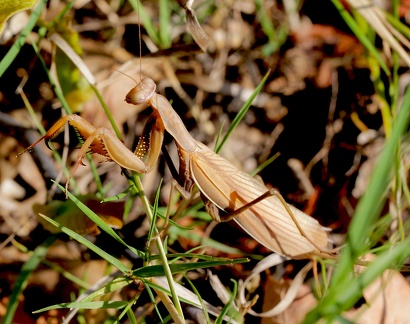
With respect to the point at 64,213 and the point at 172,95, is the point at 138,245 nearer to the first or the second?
the point at 64,213

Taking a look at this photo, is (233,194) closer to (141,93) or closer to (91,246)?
(141,93)

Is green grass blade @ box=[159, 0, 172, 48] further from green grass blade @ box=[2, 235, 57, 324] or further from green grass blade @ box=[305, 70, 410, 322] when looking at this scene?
green grass blade @ box=[305, 70, 410, 322]

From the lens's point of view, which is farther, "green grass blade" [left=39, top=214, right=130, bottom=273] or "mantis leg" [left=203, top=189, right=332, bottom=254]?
"mantis leg" [left=203, top=189, right=332, bottom=254]

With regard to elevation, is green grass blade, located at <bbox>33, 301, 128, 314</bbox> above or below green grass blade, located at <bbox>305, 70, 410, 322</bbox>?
below

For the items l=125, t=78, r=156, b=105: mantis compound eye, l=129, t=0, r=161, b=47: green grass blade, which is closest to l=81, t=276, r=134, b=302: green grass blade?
l=125, t=78, r=156, b=105: mantis compound eye

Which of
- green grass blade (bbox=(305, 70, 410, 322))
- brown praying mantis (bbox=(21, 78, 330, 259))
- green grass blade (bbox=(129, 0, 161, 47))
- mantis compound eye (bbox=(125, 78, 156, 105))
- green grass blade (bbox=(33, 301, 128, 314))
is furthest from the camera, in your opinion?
green grass blade (bbox=(129, 0, 161, 47))

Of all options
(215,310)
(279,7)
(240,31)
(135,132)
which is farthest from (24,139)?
(279,7)

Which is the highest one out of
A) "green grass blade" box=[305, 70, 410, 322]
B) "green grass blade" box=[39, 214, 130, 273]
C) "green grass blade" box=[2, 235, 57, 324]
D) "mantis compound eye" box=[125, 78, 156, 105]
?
"mantis compound eye" box=[125, 78, 156, 105]
